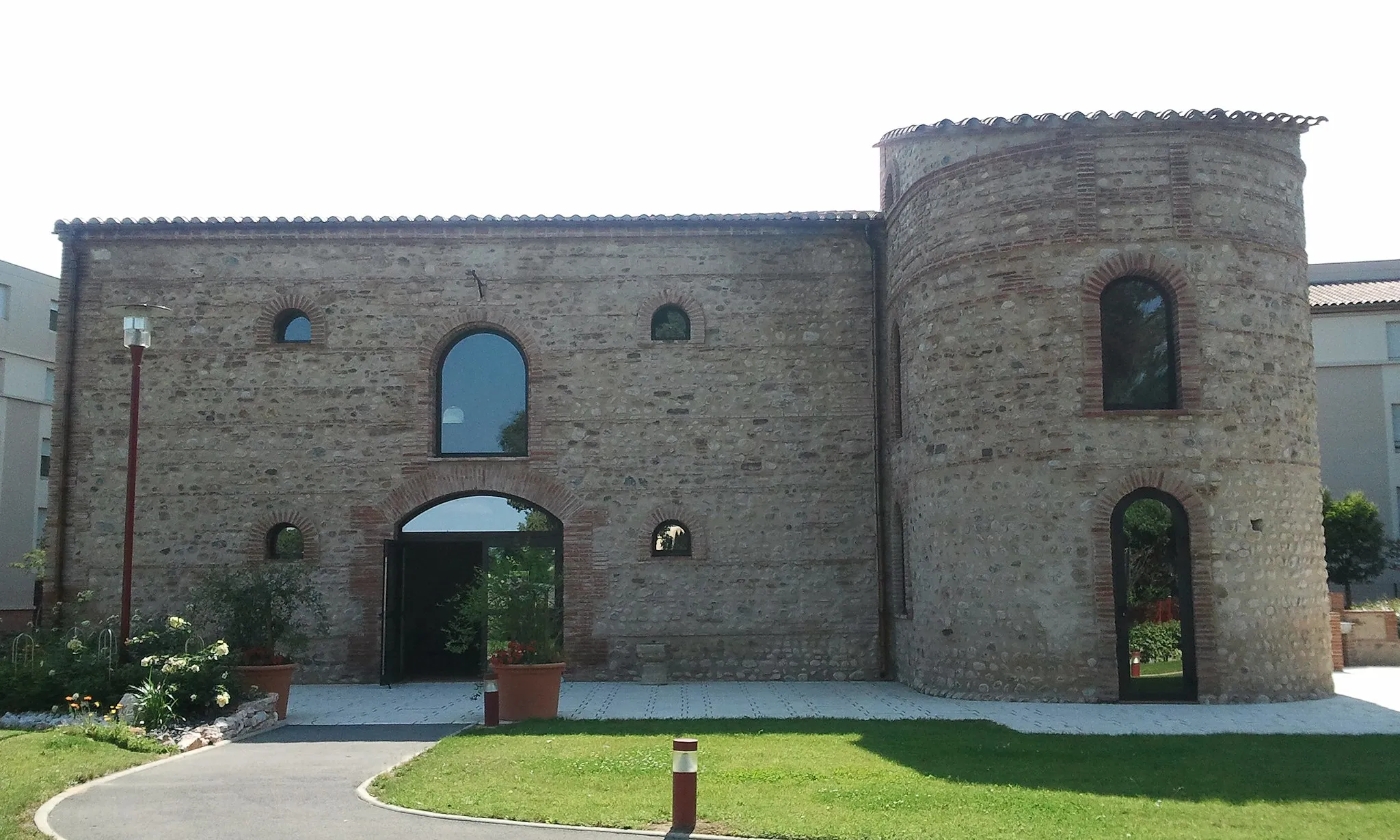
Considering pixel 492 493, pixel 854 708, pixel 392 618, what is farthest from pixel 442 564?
pixel 854 708

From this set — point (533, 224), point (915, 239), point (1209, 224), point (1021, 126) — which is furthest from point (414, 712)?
point (1209, 224)

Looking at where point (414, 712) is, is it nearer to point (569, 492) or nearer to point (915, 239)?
point (569, 492)

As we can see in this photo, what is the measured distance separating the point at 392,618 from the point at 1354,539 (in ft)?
74.5

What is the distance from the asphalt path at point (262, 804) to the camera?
723 centimetres

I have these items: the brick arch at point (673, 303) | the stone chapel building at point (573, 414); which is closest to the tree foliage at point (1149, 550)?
the stone chapel building at point (573, 414)

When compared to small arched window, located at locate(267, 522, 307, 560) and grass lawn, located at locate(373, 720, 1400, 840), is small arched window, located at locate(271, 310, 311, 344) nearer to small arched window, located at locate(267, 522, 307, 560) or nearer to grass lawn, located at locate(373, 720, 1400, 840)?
small arched window, located at locate(267, 522, 307, 560)

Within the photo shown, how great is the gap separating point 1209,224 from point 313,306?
12504mm

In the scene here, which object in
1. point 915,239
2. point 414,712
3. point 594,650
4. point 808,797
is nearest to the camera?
point 808,797

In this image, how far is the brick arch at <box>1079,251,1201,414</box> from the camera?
44.2 feet

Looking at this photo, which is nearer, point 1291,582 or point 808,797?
point 808,797

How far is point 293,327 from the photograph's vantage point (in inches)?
679

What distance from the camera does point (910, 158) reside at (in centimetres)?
1537

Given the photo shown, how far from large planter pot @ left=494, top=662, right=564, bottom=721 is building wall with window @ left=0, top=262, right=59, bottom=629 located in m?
23.0

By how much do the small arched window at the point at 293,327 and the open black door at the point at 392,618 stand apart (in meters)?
3.48
